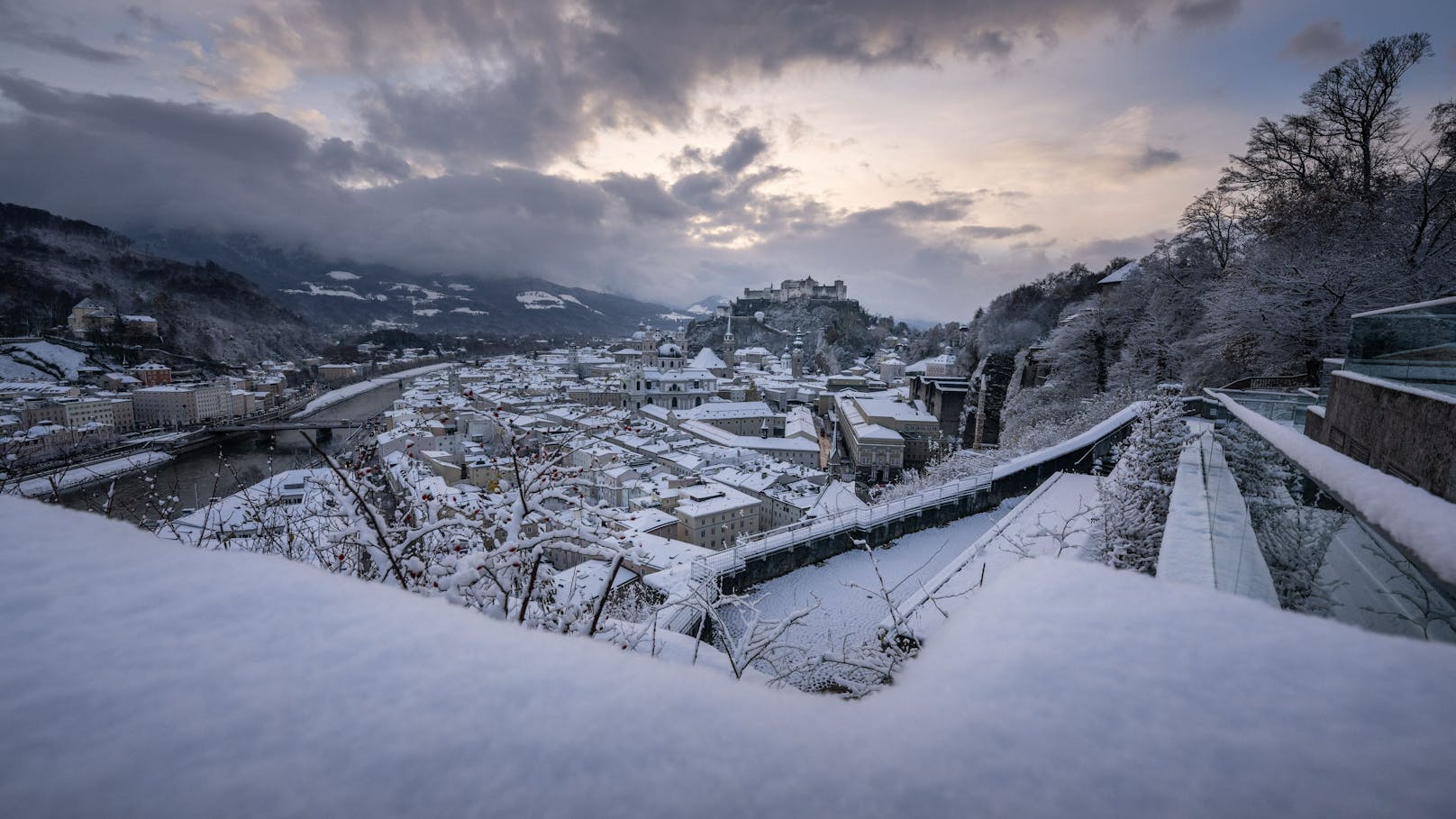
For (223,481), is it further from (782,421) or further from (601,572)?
(782,421)

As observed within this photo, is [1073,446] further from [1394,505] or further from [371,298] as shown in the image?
[371,298]

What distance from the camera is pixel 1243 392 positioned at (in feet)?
24.7

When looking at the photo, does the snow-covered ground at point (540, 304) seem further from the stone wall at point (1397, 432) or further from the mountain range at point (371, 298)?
the stone wall at point (1397, 432)

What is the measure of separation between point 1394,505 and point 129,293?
97.9m

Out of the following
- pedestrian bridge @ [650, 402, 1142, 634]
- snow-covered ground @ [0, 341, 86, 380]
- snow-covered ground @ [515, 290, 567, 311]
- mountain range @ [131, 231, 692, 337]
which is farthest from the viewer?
snow-covered ground @ [515, 290, 567, 311]

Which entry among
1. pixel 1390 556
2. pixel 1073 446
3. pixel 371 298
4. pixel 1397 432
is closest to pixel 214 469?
pixel 1073 446

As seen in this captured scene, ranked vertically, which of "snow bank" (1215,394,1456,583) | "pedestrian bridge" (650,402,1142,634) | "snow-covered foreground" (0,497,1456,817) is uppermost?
"snow bank" (1215,394,1456,583)

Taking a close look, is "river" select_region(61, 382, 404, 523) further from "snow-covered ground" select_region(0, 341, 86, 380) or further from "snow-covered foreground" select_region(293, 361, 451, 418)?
"snow-covered ground" select_region(0, 341, 86, 380)

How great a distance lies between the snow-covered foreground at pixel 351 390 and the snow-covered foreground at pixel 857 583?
5111 centimetres

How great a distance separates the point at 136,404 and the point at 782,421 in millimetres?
45420

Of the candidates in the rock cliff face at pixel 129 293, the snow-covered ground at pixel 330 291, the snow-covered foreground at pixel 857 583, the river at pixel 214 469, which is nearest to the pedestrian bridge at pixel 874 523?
the snow-covered foreground at pixel 857 583

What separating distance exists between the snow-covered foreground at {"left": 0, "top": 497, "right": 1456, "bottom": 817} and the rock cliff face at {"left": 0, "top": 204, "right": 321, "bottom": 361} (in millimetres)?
72210

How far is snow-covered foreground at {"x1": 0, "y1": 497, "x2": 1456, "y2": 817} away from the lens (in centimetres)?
102

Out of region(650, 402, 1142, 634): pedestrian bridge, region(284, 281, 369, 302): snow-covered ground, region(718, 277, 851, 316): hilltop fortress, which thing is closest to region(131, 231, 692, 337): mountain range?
region(284, 281, 369, 302): snow-covered ground
